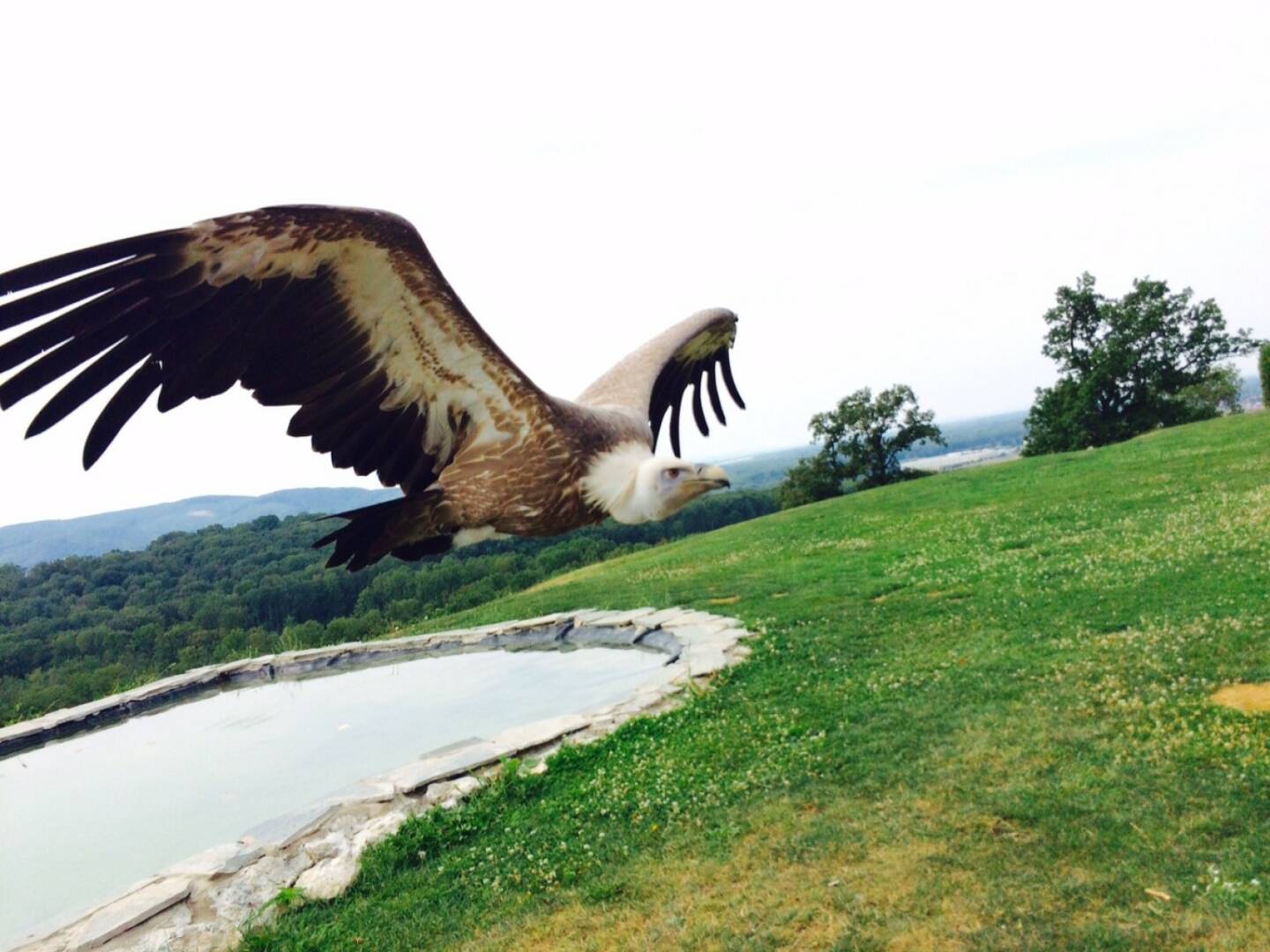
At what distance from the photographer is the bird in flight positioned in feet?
7.37

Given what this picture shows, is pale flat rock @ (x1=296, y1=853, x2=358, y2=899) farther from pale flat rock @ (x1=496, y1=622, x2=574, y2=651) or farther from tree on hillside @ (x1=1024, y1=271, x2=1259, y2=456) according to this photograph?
tree on hillside @ (x1=1024, y1=271, x2=1259, y2=456)

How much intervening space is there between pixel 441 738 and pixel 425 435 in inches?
230

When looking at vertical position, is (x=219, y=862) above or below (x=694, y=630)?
above

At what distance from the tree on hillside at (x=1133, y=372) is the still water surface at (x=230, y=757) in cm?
2403

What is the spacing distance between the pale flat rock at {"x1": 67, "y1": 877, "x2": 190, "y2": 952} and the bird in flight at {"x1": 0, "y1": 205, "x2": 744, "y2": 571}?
133 inches

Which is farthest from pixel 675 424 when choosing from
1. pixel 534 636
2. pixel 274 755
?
pixel 534 636

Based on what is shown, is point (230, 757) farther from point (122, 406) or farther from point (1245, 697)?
point (1245, 697)

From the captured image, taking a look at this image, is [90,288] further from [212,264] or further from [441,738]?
[441,738]

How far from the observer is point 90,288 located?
7.41 ft

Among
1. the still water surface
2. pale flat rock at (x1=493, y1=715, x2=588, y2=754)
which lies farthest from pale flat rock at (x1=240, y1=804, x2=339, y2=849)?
pale flat rock at (x1=493, y1=715, x2=588, y2=754)

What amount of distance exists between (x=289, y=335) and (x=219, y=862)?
3.81 m

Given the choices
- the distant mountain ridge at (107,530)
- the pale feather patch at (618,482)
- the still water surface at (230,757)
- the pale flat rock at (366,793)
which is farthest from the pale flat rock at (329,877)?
the distant mountain ridge at (107,530)

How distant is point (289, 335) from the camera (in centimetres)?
251

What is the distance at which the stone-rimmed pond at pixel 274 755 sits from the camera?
4.86 m
